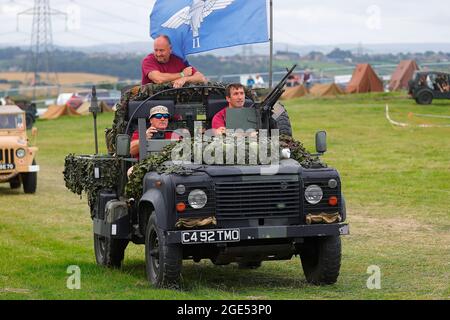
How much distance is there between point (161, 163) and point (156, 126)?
3.91ft

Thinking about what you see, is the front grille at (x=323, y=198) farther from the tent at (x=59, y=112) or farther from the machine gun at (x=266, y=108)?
the tent at (x=59, y=112)

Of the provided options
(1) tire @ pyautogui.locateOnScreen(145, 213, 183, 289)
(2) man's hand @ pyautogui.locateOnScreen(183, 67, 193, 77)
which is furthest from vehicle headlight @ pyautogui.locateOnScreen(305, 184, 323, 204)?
(2) man's hand @ pyautogui.locateOnScreen(183, 67, 193, 77)

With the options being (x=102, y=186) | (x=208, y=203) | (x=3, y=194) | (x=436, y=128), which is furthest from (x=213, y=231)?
(x=436, y=128)

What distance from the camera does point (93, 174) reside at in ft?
43.3

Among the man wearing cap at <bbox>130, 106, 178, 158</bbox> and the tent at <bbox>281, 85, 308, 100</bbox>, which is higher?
the man wearing cap at <bbox>130, 106, 178, 158</bbox>

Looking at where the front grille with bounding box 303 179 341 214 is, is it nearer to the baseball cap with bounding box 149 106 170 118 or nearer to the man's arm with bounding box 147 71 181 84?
the baseball cap with bounding box 149 106 170 118

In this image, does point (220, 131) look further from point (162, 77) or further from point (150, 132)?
point (162, 77)

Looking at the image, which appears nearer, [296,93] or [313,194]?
[313,194]

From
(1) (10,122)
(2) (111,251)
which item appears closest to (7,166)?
(1) (10,122)

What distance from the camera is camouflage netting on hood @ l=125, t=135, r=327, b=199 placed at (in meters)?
11.3

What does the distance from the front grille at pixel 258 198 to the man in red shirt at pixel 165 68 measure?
9.19 feet

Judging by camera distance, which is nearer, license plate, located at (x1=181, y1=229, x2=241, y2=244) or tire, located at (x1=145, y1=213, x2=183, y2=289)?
license plate, located at (x1=181, y1=229, x2=241, y2=244)

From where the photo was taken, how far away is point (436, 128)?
37.9m
